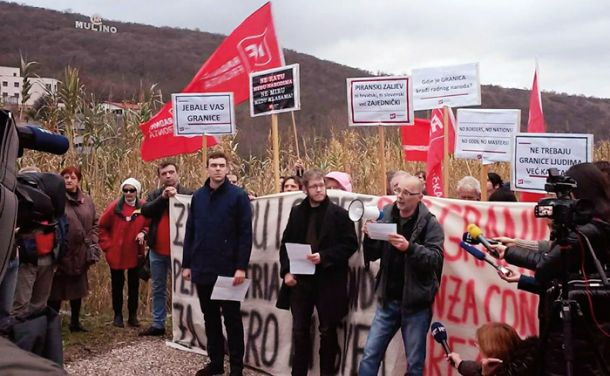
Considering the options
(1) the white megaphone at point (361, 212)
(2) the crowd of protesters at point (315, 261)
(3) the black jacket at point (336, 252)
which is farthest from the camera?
(3) the black jacket at point (336, 252)

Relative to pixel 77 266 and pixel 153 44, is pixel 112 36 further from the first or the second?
pixel 77 266

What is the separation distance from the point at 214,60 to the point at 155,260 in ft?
8.12

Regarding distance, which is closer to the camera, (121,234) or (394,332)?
(394,332)

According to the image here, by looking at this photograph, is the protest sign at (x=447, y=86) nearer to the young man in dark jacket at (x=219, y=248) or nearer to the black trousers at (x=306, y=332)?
the young man in dark jacket at (x=219, y=248)

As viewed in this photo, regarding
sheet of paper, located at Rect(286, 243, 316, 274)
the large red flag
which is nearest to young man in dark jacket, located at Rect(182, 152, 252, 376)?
sheet of paper, located at Rect(286, 243, 316, 274)

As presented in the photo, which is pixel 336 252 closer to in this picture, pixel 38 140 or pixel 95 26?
pixel 38 140

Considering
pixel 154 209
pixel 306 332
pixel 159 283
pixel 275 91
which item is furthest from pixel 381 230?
pixel 159 283

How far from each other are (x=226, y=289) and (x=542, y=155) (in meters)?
2.87

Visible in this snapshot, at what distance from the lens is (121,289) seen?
8211mm

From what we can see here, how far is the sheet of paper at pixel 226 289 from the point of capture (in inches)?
238

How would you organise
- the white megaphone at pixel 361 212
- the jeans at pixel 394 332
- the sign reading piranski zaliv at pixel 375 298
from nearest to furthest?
the jeans at pixel 394 332 → the sign reading piranski zaliv at pixel 375 298 → the white megaphone at pixel 361 212

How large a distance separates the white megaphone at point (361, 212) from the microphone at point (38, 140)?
3230 mm

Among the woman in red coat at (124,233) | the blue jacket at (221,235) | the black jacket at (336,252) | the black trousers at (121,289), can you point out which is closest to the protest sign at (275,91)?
the blue jacket at (221,235)

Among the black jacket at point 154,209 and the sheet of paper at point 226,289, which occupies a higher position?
the black jacket at point 154,209
